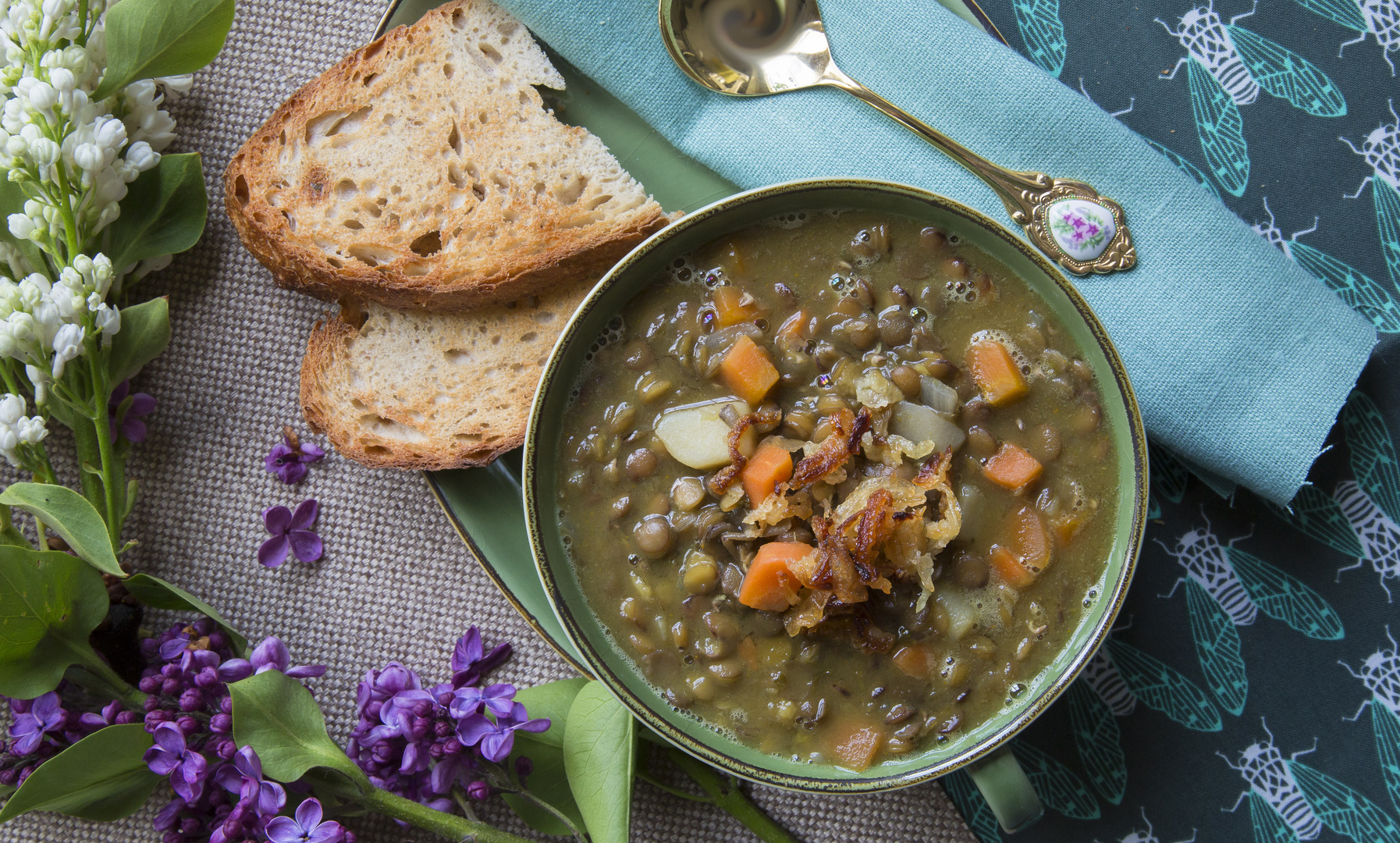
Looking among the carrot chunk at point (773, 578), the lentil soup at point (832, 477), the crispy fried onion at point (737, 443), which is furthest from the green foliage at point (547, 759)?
the crispy fried onion at point (737, 443)

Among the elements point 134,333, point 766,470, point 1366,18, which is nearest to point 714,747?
point 766,470

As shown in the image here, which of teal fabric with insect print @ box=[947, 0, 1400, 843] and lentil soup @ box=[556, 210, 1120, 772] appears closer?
lentil soup @ box=[556, 210, 1120, 772]

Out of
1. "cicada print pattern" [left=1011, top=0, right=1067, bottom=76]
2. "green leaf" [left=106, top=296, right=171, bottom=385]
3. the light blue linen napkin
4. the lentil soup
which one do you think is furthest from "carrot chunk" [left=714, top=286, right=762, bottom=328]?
"green leaf" [left=106, top=296, right=171, bottom=385]

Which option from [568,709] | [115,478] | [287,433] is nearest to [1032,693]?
[568,709]

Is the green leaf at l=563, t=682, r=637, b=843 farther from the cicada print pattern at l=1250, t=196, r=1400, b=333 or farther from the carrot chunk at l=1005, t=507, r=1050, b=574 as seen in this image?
the cicada print pattern at l=1250, t=196, r=1400, b=333

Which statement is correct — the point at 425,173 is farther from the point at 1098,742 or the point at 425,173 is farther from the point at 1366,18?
the point at 1366,18

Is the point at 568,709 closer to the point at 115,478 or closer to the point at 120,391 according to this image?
the point at 115,478

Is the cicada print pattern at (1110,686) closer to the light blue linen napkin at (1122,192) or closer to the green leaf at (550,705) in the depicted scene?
the light blue linen napkin at (1122,192)
